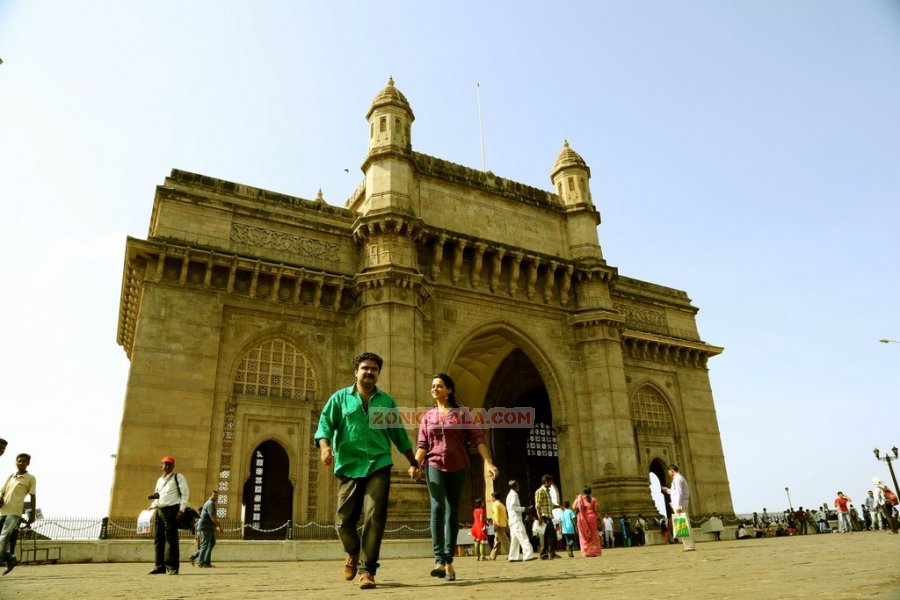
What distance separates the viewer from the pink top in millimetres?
6480

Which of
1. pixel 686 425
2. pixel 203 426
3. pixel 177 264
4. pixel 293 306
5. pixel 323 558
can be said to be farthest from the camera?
pixel 686 425

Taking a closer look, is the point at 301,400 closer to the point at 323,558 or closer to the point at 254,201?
the point at 323,558

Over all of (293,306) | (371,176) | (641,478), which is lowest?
(641,478)

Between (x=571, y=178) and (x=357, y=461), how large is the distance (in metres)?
21.4

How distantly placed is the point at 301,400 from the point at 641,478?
38.0 ft

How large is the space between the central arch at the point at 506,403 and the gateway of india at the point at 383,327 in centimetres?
26

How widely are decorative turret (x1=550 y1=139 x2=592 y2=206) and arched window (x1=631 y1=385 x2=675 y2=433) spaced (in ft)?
27.2

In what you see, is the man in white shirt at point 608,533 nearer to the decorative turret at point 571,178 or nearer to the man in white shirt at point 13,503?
the decorative turret at point 571,178

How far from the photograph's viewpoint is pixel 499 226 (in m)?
22.8

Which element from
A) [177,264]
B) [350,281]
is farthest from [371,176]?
[177,264]

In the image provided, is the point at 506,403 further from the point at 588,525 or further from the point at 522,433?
the point at 588,525

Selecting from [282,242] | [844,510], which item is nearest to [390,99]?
[282,242]

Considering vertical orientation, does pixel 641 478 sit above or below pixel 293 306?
below

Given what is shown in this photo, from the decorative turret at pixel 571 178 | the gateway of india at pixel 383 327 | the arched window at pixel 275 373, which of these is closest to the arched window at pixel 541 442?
the gateway of india at pixel 383 327
